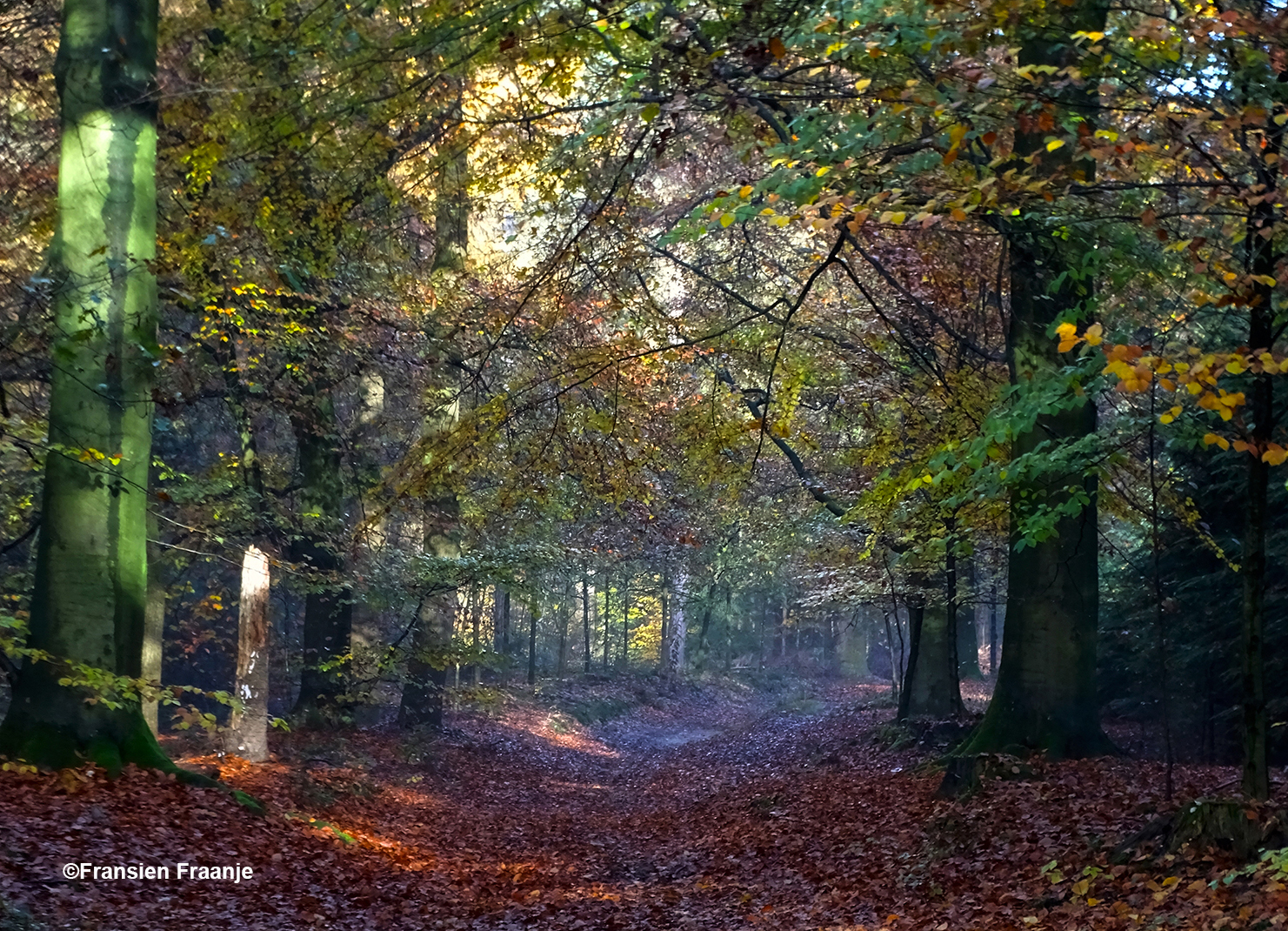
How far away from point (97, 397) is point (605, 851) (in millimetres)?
7264

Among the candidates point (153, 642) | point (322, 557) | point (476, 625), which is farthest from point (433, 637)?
point (476, 625)

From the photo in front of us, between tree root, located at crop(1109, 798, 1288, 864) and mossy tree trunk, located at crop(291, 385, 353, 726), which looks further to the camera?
mossy tree trunk, located at crop(291, 385, 353, 726)

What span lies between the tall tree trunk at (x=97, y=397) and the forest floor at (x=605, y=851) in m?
0.60

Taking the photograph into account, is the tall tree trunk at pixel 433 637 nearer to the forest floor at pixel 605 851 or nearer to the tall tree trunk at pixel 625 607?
the forest floor at pixel 605 851

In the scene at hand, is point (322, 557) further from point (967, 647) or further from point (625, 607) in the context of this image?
point (625, 607)

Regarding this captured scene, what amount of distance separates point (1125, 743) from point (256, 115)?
13.9 m

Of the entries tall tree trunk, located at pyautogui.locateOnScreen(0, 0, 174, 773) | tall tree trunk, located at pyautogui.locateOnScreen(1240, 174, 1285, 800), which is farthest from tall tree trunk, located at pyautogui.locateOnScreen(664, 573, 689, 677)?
tall tree trunk, located at pyautogui.locateOnScreen(1240, 174, 1285, 800)

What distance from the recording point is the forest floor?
6680 millimetres

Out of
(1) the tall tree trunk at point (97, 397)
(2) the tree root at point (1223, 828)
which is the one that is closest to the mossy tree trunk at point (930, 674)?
(2) the tree root at point (1223, 828)

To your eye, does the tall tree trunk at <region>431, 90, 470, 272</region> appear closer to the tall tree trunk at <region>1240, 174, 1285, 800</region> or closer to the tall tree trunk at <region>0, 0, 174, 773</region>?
the tall tree trunk at <region>0, 0, 174, 773</region>

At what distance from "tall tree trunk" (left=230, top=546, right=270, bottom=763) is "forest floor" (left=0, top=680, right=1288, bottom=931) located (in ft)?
1.78

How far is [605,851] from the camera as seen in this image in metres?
12.0

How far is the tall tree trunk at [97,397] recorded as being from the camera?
28.6ft

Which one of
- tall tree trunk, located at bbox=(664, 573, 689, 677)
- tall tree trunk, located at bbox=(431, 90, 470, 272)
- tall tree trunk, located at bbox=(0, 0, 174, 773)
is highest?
tall tree trunk, located at bbox=(431, 90, 470, 272)
